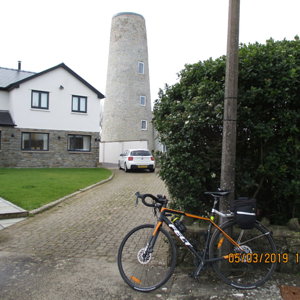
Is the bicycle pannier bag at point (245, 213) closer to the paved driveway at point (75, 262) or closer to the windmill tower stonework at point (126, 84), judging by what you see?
the paved driveway at point (75, 262)

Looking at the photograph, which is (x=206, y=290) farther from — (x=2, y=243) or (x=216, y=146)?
(x=2, y=243)

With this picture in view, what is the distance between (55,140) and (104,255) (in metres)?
20.0

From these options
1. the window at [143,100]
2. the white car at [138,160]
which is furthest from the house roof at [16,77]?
the window at [143,100]

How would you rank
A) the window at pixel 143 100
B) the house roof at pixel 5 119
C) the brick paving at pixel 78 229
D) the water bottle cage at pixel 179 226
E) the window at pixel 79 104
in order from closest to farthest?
the water bottle cage at pixel 179 226, the brick paving at pixel 78 229, the house roof at pixel 5 119, the window at pixel 79 104, the window at pixel 143 100

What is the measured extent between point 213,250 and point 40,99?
2199 centimetres

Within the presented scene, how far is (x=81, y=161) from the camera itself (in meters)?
24.5

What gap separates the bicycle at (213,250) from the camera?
3756 millimetres

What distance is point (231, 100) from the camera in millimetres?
3943

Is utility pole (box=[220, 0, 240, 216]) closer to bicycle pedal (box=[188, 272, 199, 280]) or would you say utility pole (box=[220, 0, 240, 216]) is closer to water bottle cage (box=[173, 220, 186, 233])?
water bottle cage (box=[173, 220, 186, 233])

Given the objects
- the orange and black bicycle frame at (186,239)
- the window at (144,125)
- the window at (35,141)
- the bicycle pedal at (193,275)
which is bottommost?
the bicycle pedal at (193,275)

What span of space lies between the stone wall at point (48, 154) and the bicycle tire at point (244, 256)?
2118 cm

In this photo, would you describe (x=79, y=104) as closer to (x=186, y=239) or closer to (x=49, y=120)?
(x=49, y=120)

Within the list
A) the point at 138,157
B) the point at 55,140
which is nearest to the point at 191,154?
the point at 138,157

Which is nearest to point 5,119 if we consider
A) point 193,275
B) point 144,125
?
point 144,125
